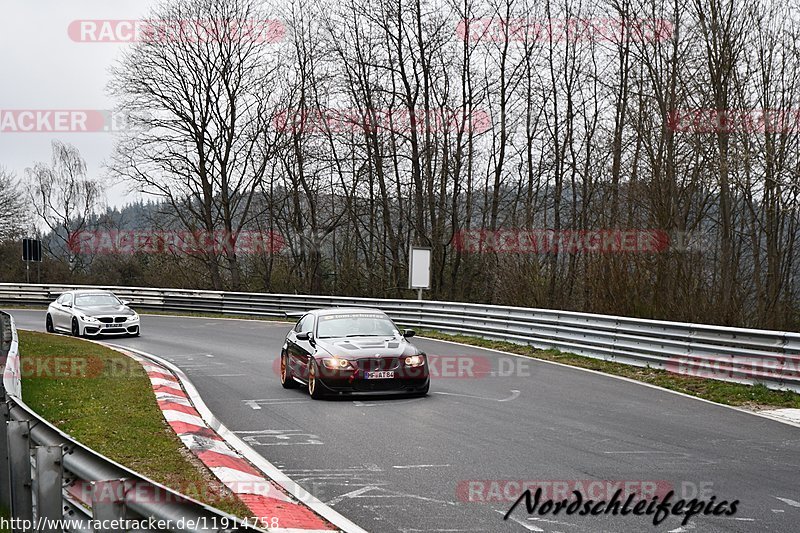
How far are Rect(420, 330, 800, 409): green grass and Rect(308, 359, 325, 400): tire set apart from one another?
581 cm

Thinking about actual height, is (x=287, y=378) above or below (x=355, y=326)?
below

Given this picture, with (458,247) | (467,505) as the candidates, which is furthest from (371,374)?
(458,247)

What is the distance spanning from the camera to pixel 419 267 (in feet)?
90.4

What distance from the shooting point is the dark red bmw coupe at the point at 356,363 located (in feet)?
42.1

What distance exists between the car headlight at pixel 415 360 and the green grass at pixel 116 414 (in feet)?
12.0

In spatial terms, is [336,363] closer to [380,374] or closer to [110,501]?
[380,374]

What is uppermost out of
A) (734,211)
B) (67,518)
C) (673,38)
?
(673,38)

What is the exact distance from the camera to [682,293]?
23844 millimetres

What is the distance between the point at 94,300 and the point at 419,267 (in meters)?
9.89

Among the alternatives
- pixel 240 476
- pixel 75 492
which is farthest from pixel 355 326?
pixel 75 492

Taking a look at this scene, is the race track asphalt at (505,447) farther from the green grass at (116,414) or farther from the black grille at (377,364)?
the green grass at (116,414)

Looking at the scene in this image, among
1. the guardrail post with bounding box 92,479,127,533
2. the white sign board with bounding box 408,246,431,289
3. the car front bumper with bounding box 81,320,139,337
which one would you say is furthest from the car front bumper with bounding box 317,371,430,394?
the white sign board with bounding box 408,246,431,289

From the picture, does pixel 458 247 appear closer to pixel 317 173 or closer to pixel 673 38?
pixel 317 173

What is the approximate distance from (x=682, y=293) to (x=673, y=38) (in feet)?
27.4
